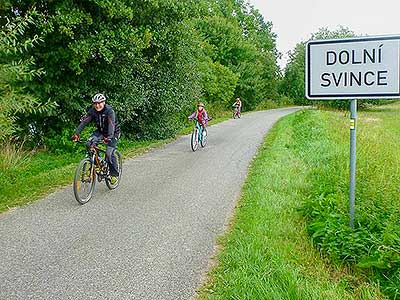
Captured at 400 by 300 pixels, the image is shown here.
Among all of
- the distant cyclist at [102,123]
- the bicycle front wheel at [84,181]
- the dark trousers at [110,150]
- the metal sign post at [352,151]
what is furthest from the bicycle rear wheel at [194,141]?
the metal sign post at [352,151]

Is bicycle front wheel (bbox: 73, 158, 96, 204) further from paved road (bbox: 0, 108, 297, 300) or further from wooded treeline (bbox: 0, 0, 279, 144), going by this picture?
wooded treeline (bbox: 0, 0, 279, 144)

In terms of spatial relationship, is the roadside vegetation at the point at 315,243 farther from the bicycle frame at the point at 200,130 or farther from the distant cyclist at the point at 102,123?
the bicycle frame at the point at 200,130

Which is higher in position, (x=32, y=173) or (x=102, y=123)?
(x=102, y=123)

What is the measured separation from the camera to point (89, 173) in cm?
793

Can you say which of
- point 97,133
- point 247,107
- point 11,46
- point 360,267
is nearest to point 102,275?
point 360,267

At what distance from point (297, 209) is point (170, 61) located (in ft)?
36.9

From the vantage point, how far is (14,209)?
7.33 meters

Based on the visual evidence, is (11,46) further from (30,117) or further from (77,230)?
(30,117)

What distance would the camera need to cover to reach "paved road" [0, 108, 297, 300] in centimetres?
448

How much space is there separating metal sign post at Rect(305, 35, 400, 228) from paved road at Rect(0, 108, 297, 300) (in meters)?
2.38

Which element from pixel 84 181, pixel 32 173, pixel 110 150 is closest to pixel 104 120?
pixel 110 150

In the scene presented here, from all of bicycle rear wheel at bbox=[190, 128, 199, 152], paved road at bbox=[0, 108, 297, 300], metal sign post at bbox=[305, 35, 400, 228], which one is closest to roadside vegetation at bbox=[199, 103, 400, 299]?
paved road at bbox=[0, 108, 297, 300]

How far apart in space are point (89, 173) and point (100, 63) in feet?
22.9

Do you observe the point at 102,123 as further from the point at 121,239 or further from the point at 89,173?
the point at 121,239
